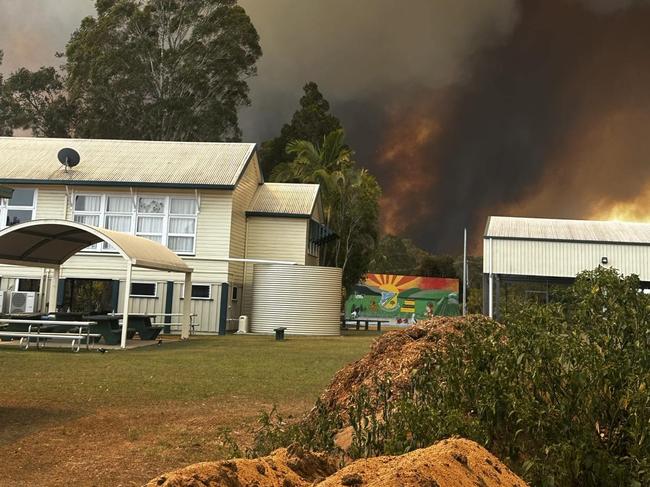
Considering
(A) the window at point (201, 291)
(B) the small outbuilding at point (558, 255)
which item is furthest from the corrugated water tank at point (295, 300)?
(B) the small outbuilding at point (558, 255)

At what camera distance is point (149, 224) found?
30203 millimetres

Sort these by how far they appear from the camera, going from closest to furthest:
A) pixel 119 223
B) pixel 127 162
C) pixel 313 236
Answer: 1. pixel 119 223
2. pixel 127 162
3. pixel 313 236

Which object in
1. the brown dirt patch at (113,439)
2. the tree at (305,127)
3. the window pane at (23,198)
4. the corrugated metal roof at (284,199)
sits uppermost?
the tree at (305,127)

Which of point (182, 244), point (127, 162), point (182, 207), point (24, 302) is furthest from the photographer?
point (127, 162)

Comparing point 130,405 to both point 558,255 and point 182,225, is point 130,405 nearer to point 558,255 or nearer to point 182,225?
point 182,225

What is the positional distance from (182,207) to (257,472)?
2819 cm

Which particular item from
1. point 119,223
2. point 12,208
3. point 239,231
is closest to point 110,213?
point 119,223

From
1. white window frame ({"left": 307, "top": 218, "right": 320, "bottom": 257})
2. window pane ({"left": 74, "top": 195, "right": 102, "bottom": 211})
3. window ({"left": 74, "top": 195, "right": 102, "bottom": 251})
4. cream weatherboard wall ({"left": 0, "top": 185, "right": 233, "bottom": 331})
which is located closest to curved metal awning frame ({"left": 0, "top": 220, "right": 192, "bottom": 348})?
cream weatherboard wall ({"left": 0, "top": 185, "right": 233, "bottom": 331})

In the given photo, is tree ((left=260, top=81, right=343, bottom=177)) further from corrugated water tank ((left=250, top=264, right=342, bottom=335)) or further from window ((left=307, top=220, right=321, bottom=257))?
corrugated water tank ((left=250, top=264, right=342, bottom=335))

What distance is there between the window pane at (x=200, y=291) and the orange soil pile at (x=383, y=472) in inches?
1045

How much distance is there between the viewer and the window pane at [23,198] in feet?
102

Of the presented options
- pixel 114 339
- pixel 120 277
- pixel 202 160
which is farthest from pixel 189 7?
pixel 114 339

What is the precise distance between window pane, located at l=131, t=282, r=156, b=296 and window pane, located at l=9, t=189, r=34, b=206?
279 inches

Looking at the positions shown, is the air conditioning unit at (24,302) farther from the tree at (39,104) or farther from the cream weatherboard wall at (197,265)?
the tree at (39,104)
